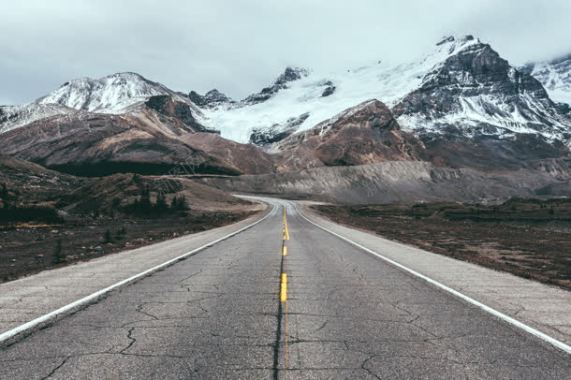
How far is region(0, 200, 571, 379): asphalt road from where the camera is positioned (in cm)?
557

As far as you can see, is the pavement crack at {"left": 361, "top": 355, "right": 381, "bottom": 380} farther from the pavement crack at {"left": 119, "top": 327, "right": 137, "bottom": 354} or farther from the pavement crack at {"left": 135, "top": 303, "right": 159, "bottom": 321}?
the pavement crack at {"left": 135, "top": 303, "right": 159, "bottom": 321}

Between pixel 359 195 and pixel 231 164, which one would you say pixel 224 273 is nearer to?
pixel 359 195

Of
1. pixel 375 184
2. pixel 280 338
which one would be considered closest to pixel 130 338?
pixel 280 338

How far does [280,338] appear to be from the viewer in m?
6.74

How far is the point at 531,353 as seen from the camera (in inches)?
245

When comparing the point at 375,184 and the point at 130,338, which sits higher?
the point at 375,184

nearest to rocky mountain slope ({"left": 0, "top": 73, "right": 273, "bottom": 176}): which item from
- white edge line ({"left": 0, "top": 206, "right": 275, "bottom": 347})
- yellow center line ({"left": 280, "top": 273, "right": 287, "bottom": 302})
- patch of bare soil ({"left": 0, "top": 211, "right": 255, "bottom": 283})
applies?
patch of bare soil ({"left": 0, "top": 211, "right": 255, "bottom": 283})

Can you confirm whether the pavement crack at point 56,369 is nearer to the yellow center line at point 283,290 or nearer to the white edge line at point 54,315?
the white edge line at point 54,315

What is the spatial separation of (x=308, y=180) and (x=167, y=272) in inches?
5712

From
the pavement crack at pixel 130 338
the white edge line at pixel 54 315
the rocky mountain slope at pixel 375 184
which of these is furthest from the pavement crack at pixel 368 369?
the rocky mountain slope at pixel 375 184

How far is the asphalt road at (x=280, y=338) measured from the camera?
A: 557 centimetres

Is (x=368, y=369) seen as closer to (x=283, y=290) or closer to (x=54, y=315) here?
(x=283, y=290)

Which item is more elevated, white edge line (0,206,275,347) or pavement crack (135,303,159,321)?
white edge line (0,206,275,347)

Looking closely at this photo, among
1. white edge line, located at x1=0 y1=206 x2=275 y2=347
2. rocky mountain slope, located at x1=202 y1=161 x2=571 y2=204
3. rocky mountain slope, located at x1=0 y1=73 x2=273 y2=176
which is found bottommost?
white edge line, located at x1=0 y1=206 x2=275 y2=347
